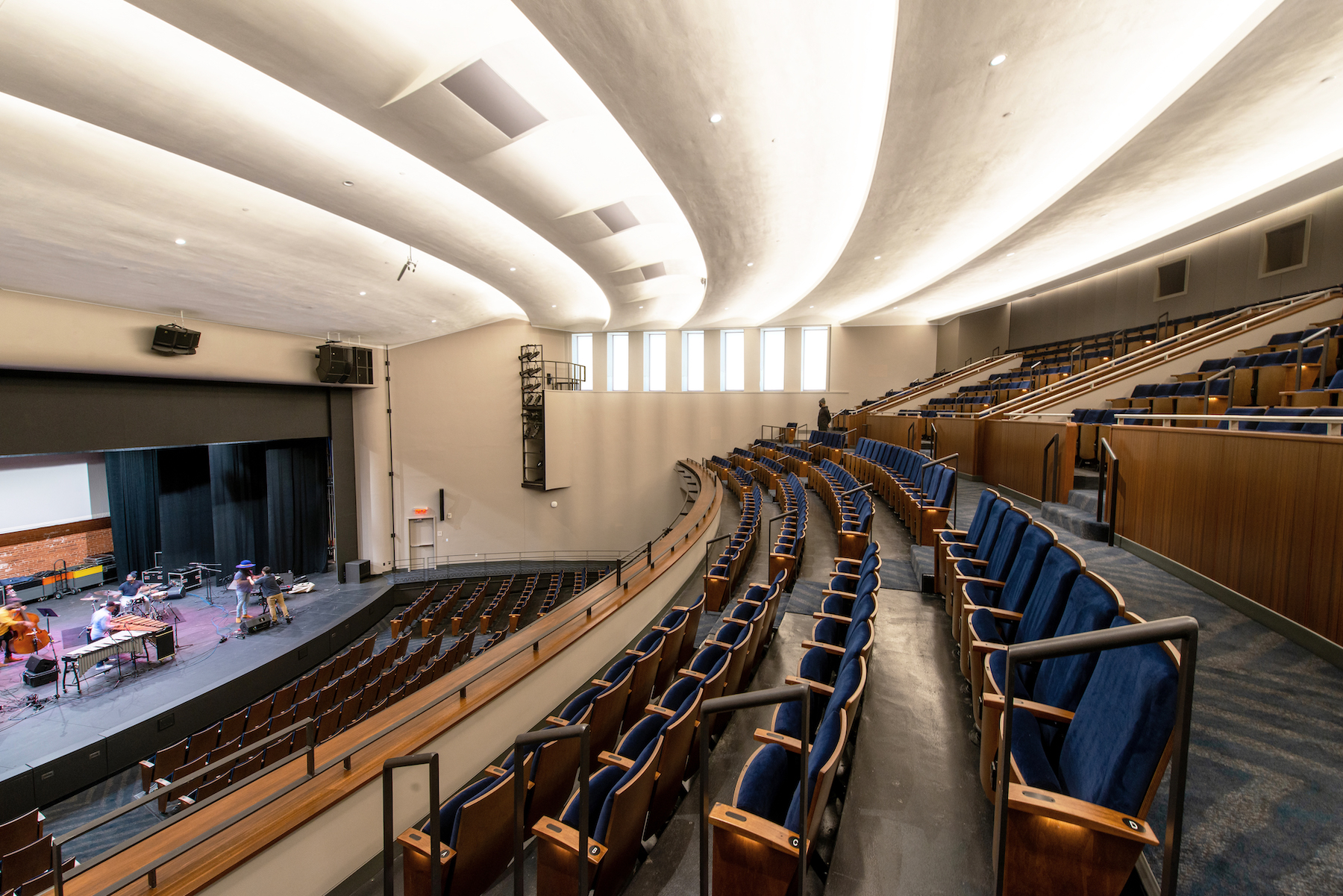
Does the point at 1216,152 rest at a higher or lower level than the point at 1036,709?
higher

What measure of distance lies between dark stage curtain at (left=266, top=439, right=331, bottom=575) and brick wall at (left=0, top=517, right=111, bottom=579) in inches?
76.5

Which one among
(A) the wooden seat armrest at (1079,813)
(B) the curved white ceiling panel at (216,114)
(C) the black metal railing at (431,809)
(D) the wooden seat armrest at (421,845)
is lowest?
(D) the wooden seat armrest at (421,845)

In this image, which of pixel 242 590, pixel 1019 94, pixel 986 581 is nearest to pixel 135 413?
pixel 242 590

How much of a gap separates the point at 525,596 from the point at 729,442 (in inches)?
173

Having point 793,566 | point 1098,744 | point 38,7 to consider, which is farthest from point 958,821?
point 38,7

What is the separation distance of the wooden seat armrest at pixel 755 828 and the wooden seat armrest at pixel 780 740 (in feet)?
0.56

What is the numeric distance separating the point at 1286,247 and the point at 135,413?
39.3 feet

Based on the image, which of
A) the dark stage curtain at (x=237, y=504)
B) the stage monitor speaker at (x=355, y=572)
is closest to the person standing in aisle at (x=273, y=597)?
the stage monitor speaker at (x=355, y=572)

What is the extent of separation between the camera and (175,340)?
5.36 m

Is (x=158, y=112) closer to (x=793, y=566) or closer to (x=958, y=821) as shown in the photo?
(x=793, y=566)

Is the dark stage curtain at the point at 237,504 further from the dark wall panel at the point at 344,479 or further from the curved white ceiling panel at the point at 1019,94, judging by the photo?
the curved white ceiling panel at the point at 1019,94

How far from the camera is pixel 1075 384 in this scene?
15.3ft

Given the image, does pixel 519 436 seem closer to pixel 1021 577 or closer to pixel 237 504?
pixel 237 504

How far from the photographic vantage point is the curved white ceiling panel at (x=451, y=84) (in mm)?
2404
